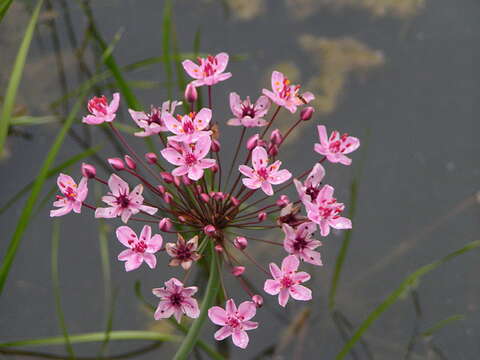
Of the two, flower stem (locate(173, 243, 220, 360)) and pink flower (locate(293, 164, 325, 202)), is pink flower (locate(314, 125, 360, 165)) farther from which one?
flower stem (locate(173, 243, 220, 360))

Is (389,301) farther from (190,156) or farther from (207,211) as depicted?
(190,156)

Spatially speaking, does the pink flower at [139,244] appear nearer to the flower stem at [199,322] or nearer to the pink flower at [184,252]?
the pink flower at [184,252]

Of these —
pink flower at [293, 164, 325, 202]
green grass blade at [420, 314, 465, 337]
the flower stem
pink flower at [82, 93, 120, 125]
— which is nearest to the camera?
the flower stem

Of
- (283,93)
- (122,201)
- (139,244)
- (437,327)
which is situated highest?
(283,93)

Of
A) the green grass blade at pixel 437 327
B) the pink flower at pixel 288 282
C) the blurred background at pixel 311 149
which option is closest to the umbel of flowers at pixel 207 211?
the pink flower at pixel 288 282

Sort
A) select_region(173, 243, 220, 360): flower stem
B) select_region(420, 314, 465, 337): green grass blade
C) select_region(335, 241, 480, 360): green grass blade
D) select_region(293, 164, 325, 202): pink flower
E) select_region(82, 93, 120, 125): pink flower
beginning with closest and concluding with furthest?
select_region(173, 243, 220, 360): flower stem
select_region(293, 164, 325, 202): pink flower
select_region(82, 93, 120, 125): pink flower
select_region(335, 241, 480, 360): green grass blade
select_region(420, 314, 465, 337): green grass blade

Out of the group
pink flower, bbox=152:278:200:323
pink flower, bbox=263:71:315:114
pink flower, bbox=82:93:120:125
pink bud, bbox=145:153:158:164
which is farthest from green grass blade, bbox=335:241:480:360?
pink flower, bbox=82:93:120:125

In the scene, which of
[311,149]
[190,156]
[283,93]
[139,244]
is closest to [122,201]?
[139,244]

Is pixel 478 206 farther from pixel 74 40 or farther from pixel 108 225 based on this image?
pixel 74 40
